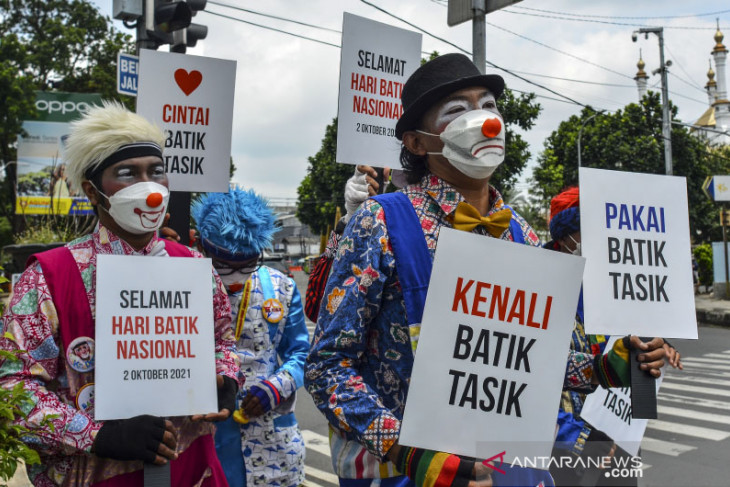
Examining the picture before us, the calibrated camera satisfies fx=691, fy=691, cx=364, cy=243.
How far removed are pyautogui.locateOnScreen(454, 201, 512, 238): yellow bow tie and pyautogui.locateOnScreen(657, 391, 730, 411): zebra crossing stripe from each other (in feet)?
26.5

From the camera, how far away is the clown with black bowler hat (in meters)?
1.67

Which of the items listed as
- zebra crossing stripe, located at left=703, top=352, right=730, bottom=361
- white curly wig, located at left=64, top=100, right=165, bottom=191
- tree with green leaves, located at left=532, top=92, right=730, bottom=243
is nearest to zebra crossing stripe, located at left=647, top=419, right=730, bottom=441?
zebra crossing stripe, located at left=703, top=352, right=730, bottom=361

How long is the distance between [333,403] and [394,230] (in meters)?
0.46

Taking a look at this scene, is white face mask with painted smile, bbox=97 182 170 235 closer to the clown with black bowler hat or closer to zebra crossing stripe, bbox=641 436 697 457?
the clown with black bowler hat

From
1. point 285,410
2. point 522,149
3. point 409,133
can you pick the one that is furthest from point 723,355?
point 409,133

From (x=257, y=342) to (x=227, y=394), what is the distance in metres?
0.91

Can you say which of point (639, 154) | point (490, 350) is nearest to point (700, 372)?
point (490, 350)

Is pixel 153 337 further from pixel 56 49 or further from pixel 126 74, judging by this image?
pixel 56 49

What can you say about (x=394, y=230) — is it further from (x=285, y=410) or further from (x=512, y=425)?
(x=285, y=410)

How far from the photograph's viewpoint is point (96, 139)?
2.27 metres

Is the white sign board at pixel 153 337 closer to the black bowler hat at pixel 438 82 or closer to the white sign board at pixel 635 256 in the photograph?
the black bowler hat at pixel 438 82

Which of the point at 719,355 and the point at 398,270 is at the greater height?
the point at 398,270

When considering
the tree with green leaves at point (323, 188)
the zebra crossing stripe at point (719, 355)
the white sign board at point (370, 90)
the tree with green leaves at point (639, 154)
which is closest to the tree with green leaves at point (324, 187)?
the tree with green leaves at point (323, 188)

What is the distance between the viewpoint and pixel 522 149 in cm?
2125
